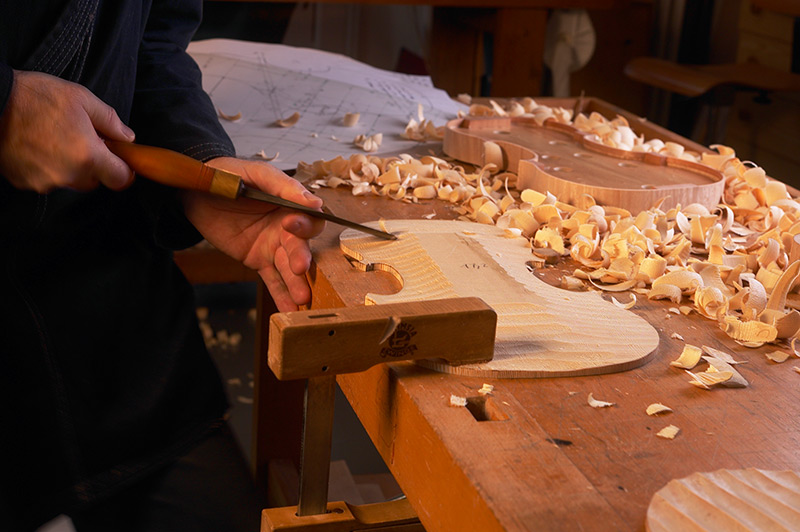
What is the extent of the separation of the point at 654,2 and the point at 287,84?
7.53ft

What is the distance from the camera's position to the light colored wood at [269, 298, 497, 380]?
0.62m

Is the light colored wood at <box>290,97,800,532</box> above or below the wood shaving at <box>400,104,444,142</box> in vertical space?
below

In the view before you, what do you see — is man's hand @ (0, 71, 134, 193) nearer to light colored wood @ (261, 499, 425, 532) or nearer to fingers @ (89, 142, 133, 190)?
fingers @ (89, 142, 133, 190)

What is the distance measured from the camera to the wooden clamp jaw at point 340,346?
2.05 ft

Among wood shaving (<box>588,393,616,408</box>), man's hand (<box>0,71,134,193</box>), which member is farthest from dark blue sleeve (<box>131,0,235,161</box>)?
wood shaving (<box>588,393,616,408</box>)

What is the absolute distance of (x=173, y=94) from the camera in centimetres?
114

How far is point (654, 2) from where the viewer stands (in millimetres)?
3439

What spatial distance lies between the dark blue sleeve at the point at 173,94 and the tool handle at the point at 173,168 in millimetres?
189

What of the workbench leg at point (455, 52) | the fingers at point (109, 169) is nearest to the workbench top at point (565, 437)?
the fingers at point (109, 169)

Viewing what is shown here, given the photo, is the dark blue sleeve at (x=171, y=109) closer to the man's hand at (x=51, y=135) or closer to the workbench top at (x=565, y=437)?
the man's hand at (x=51, y=135)

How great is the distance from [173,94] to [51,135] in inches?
14.8

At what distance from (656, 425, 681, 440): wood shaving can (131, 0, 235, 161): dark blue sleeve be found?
658mm

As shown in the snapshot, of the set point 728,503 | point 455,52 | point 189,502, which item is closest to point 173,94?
point 189,502

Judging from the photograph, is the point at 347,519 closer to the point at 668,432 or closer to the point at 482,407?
the point at 482,407
